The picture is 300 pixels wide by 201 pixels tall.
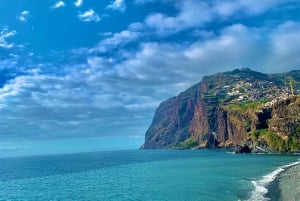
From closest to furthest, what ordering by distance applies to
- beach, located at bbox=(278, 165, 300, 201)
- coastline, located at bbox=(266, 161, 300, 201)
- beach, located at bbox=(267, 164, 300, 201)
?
beach, located at bbox=(278, 165, 300, 201)
beach, located at bbox=(267, 164, 300, 201)
coastline, located at bbox=(266, 161, 300, 201)

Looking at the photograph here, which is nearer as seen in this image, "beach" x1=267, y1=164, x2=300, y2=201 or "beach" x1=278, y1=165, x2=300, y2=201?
"beach" x1=278, y1=165, x2=300, y2=201

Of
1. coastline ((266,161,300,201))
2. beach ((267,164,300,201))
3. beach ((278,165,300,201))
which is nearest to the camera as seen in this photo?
beach ((278,165,300,201))

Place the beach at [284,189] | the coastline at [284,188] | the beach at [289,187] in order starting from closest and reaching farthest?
the beach at [289,187], the beach at [284,189], the coastline at [284,188]

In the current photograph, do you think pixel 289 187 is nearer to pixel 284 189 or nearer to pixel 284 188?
pixel 284 188

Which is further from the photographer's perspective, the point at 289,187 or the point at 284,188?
the point at 289,187

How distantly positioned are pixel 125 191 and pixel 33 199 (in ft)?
69.3

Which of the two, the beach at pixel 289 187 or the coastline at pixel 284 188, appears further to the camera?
the coastline at pixel 284 188

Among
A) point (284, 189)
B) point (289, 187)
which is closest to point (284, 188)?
point (289, 187)

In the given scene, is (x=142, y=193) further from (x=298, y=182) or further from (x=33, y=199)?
(x=298, y=182)

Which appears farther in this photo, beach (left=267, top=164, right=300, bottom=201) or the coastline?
the coastline

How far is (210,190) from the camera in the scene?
3191 inches

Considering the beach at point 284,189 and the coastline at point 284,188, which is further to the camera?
the coastline at point 284,188

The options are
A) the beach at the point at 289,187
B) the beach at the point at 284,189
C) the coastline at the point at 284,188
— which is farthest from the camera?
the coastline at the point at 284,188

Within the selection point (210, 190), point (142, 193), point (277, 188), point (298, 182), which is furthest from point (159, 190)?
point (298, 182)
